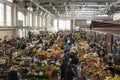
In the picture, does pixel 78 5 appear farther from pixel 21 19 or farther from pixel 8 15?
pixel 8 15

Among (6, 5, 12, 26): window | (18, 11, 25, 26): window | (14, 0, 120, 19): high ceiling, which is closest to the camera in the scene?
(6, 5, 12, 26): window

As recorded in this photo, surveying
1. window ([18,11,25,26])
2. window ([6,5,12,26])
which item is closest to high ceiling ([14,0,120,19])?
window ([18,11,25,26])

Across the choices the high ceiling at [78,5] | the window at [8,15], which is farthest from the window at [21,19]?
the window at [8,15]

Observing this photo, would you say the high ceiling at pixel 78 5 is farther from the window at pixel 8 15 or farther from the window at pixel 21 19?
the window at pixel 8 15

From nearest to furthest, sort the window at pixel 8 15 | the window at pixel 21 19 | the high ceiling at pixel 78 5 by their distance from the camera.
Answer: the window at pixel 8 15 → the high ceiling at pixel 78 5 → the window at pixel 21 19

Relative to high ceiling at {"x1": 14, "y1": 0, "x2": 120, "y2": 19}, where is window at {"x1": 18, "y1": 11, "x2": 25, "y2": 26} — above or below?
below

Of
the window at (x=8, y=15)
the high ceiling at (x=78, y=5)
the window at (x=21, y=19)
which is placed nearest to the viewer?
the window at (x=8, y=15)

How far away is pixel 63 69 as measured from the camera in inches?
504

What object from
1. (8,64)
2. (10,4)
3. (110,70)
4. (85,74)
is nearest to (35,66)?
(8,64)

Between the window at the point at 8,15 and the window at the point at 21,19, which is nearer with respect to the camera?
the window at the point at 8,15

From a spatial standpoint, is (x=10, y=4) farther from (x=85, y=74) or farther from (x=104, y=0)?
(x=85, y=74)

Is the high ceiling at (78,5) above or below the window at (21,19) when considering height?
above

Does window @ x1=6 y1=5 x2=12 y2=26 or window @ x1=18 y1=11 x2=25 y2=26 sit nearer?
window @ x1=6 y1=5 x2=12 y2=26

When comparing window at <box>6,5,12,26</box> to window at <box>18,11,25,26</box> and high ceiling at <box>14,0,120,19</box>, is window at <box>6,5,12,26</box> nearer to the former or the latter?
high ceiling at <box>14,0,120,19</box>
